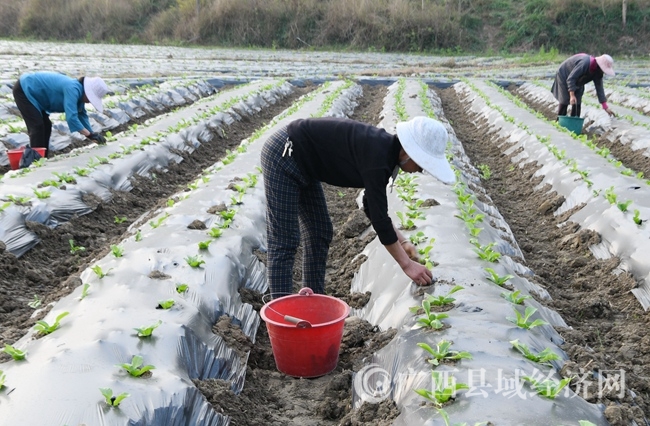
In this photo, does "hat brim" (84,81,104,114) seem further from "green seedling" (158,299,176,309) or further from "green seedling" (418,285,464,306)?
"green seedling" (418,285,464,306)

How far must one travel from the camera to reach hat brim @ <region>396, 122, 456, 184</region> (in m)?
3.38

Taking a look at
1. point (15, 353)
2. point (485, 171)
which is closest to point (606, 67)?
point (485, 171)

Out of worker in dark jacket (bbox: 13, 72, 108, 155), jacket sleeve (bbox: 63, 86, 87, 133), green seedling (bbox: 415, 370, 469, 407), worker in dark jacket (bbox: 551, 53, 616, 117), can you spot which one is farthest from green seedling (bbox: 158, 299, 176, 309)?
worker in dark jacket (bbox: 551, 53, 616, 117)

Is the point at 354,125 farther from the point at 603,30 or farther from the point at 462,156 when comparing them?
the point at 603,30

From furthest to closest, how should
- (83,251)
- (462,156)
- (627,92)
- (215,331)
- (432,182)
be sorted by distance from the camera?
1. (627,92)
2. (462,156)
3. (432,182)
4. (83,251)
5. (215,331)

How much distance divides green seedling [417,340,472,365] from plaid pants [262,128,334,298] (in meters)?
1.30

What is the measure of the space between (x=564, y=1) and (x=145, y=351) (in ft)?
124

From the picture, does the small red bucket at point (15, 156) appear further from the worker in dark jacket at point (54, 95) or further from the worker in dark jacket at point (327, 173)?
the worker in dark jacket at point (327, 173)

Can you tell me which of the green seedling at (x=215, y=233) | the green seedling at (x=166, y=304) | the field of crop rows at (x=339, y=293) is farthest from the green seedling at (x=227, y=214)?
the green seedling at (x=166, y=304)

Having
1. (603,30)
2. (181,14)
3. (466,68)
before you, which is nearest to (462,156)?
(466,68)

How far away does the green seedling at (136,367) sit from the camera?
306 centimetres

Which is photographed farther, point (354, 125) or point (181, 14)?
point (181, 14)

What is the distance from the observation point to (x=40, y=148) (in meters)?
8.41

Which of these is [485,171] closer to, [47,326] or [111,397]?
[47,326]
